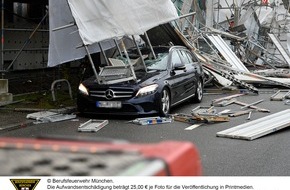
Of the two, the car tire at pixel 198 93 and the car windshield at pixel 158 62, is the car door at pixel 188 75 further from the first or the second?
the car windshield at pixel 158 62

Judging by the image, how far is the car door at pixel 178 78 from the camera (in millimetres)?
10141

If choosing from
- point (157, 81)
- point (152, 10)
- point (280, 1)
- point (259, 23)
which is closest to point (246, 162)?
point (157, 81)

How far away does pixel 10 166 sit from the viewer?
2312mm

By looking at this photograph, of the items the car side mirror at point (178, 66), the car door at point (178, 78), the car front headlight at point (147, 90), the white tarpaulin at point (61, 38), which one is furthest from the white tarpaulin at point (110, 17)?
the car front headlight at point (147, 90)

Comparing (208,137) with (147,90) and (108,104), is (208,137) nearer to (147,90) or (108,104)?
(147,90)

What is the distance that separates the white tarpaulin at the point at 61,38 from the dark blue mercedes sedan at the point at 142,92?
151 centimetres

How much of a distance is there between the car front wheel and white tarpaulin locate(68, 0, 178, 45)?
1.80 meters

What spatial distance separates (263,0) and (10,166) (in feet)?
81.5

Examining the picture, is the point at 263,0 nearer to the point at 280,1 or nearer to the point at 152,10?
the point at 280,1

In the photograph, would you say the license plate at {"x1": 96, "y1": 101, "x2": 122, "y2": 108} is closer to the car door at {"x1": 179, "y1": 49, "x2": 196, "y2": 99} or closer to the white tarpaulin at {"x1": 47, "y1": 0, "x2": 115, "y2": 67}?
the white tarpaulin at {"x1": 47, "y1": 0, "x2": 115, "y2": 67}

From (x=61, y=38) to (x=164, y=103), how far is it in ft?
10.6

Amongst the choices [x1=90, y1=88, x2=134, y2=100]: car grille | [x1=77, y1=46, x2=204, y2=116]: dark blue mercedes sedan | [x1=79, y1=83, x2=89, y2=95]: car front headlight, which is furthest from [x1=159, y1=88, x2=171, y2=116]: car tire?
[x1=79, y1=83, x2=89, y2=95]: car front headlight

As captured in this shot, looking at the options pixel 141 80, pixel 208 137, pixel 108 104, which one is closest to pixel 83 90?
pixel 108 104

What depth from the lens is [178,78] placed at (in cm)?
1041
